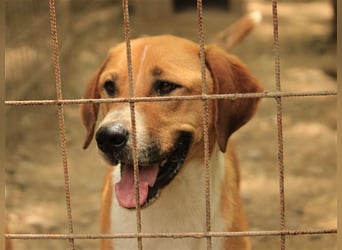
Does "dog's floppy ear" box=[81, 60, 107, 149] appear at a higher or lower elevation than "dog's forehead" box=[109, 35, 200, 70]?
lower

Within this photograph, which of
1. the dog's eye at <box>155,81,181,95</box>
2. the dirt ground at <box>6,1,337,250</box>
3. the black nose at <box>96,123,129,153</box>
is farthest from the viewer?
the dirt ground at <box>6,1,337,250</box>

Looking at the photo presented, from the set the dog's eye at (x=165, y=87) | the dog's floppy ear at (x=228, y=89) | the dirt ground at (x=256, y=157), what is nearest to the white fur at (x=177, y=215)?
the dog's floppy ear at (x=228, y=89)

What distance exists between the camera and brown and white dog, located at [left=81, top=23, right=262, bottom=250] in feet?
8.17

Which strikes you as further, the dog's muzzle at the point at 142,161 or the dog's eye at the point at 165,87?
the dog's eye at the point at 165,87

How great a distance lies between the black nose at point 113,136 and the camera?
7.56 ft

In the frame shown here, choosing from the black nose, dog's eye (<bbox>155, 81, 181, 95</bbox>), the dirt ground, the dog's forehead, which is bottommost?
the dirt ground

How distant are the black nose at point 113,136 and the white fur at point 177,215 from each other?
382 millimetres

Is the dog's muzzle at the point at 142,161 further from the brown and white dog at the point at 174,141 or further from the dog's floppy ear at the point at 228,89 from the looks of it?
the dog's floppy ear at the point at 228,89

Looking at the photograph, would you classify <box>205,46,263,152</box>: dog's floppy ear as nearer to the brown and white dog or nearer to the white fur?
the brown and white dog

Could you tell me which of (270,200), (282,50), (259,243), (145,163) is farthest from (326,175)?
(282,50)

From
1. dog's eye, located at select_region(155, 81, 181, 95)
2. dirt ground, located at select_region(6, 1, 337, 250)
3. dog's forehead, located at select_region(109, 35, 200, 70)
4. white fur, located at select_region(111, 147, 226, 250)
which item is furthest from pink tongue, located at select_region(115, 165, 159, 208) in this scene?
dirt ground, located at select_region(6, 1, 337, 250)

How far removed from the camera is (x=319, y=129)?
509cm

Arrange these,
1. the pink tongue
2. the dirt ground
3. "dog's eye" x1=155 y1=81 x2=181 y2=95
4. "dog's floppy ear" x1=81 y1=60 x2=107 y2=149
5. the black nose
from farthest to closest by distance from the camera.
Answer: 1. the dirt ground
2. "dog's floppy ear" x1=81 y1=60 x2=107 y2=149
3. "dog's eye" x1=155 y1=81 x2=181 y2=95
4. the pink tongue
5. the black nose

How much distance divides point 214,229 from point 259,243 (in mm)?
1131
